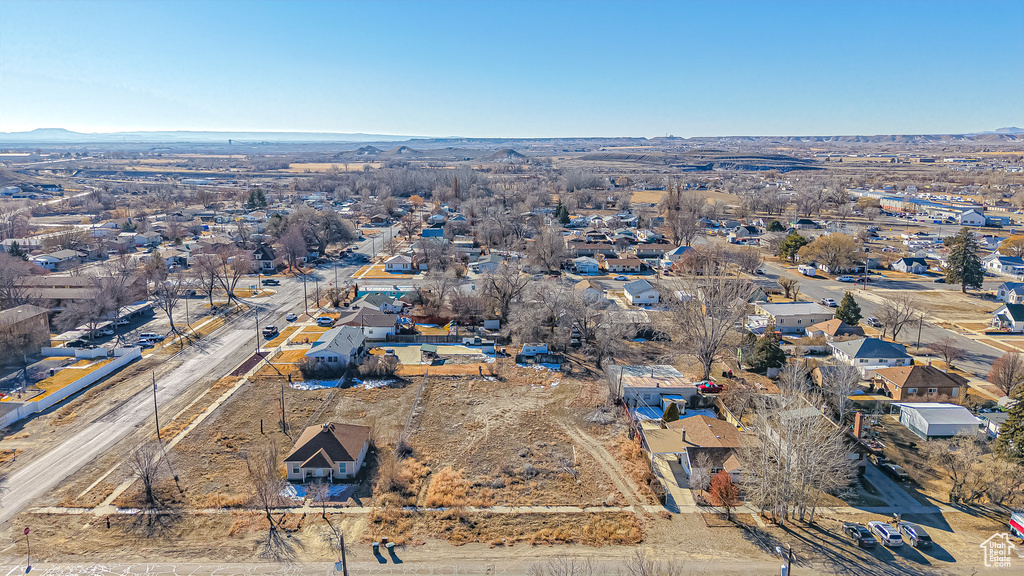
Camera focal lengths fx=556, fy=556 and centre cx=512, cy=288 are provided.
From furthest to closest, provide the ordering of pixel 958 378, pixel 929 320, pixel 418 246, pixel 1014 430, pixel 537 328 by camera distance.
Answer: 1. pixel 418 246
2. pixel 929 320
3. pixel 537 328
4. pixel 958 378
5. pixel 1014 430

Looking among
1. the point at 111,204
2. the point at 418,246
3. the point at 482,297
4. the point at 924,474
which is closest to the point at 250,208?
the point at 111,204

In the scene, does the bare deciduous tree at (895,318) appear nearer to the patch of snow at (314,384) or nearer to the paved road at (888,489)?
the paved road at (888,489)

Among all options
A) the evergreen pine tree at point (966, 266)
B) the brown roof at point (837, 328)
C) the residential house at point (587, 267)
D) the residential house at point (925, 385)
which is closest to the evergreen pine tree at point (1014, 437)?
the residential house at point (925, 385)

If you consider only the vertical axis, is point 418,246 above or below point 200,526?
above

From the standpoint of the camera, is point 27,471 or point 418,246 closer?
point 27,471

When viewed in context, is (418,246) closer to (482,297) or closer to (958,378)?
(482,297)

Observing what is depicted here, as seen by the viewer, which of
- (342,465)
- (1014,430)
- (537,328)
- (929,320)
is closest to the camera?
(1014,430)

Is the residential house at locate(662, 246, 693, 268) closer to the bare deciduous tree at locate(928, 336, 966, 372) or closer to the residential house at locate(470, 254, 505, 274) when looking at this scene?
the residential house at locate(470, 254, 505, 274)
